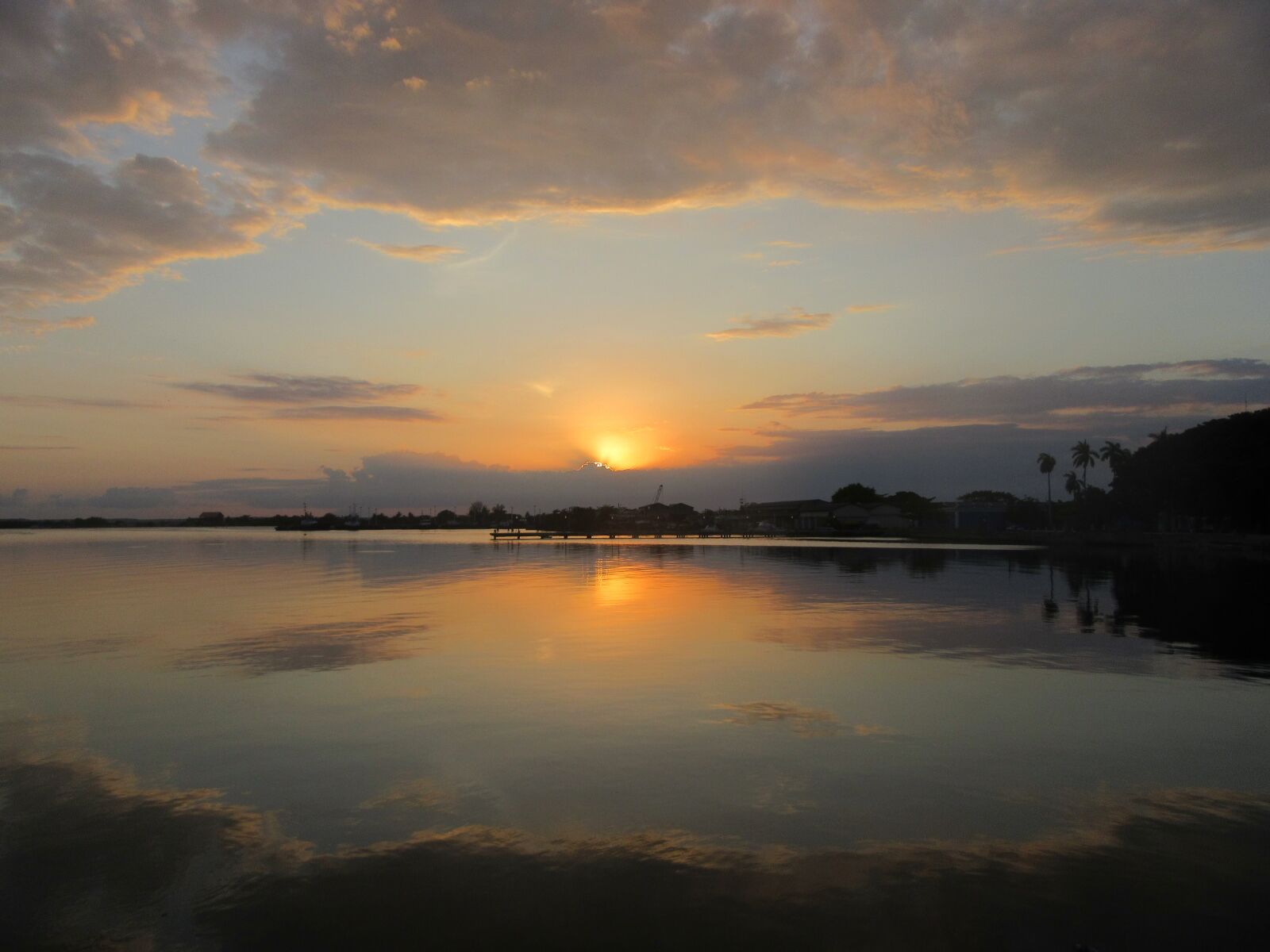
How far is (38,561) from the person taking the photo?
6806 centimetres

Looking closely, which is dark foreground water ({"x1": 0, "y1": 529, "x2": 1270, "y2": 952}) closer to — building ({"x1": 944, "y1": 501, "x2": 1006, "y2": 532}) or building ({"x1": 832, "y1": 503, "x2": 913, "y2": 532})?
building ({"x1": 832, "y1": 503, "x2": 913, "y2": 532})

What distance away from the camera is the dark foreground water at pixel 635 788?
7.96 metres

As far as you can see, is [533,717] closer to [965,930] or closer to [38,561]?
[965,930]

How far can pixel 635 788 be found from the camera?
11.6m

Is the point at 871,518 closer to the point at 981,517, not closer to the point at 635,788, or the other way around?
the point at 981,517

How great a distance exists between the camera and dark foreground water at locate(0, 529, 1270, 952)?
796 centimetres

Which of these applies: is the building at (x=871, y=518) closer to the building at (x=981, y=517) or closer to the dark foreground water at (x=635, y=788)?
the building at (x=981, y=517)

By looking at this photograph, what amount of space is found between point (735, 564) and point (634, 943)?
61.1 metres

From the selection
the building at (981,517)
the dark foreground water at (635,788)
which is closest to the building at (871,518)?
the building at (981,517)

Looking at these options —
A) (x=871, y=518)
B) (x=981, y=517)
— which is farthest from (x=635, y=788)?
(x=981, y=517)

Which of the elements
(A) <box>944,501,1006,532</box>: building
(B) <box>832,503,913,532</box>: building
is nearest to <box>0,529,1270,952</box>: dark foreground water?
(B) <box>832,503,913,532</box>: building

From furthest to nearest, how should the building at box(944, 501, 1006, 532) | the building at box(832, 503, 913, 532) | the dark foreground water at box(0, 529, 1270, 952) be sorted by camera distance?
the building at box(832, 503, 913, 532) < the building at box(944, 501, 1006, 532) < the dark foreground water at box(0, 529, 1270, 952)

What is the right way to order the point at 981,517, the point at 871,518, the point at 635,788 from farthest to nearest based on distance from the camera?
the point at 871,518 → the point at 981,517 → the point at 635,788

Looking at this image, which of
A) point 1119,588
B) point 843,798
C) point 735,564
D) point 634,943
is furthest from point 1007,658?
point 735,564
